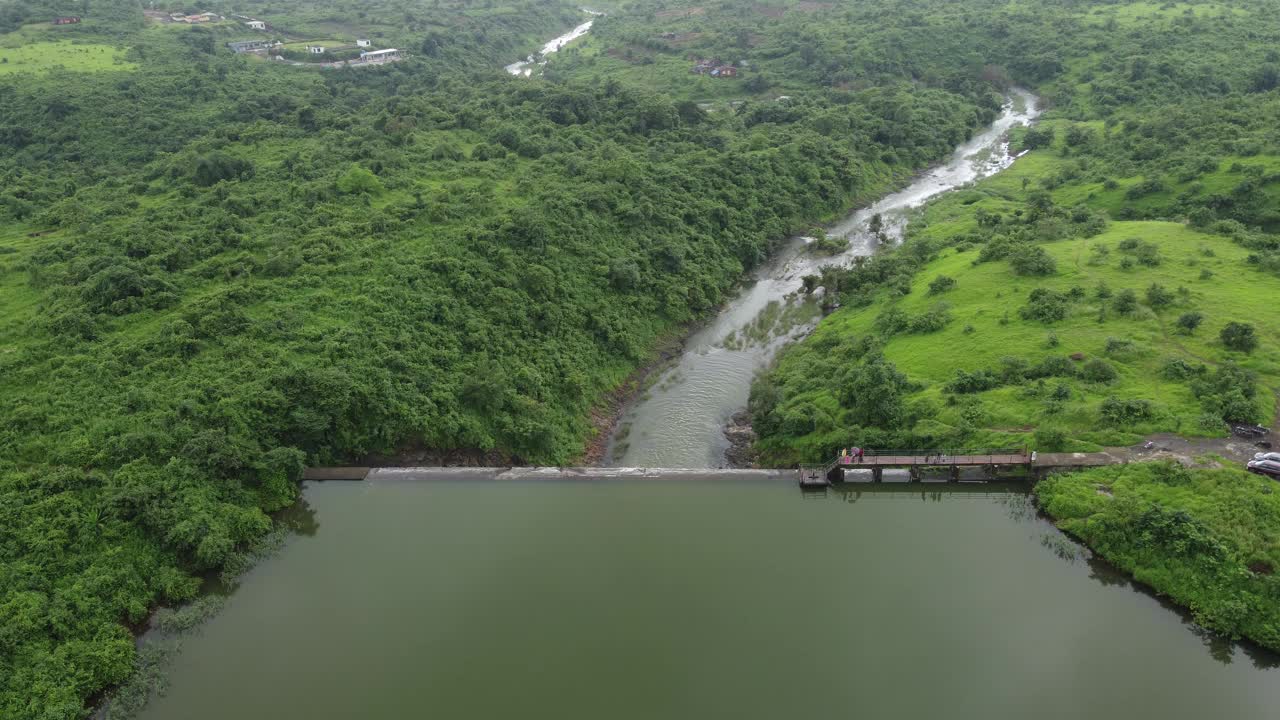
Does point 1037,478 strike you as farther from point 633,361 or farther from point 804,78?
point 804,78

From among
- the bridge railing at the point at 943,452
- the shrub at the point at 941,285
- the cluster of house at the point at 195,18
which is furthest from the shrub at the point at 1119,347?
the cluster of house at the point at 195,18

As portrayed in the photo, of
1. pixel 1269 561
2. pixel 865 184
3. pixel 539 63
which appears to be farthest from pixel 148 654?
pixel 539 63

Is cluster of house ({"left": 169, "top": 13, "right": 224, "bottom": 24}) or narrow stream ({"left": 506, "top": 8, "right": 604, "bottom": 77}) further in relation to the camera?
narrow stream ({"left": 506, "top": 8, "right": 604, "bottom": 77})

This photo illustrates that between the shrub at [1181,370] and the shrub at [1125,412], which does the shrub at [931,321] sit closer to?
the shrub at [1181,370]

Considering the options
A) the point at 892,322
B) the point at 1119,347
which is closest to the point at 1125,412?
the point at 1119,347

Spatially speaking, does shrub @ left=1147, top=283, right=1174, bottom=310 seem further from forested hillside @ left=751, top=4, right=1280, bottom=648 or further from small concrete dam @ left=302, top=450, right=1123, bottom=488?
small concrete dam @ left=302, top=450, right=1123, bottom=488

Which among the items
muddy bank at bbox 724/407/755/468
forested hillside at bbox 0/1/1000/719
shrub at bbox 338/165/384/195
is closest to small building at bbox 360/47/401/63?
forested hillside at bbox 0/1/1000/719
